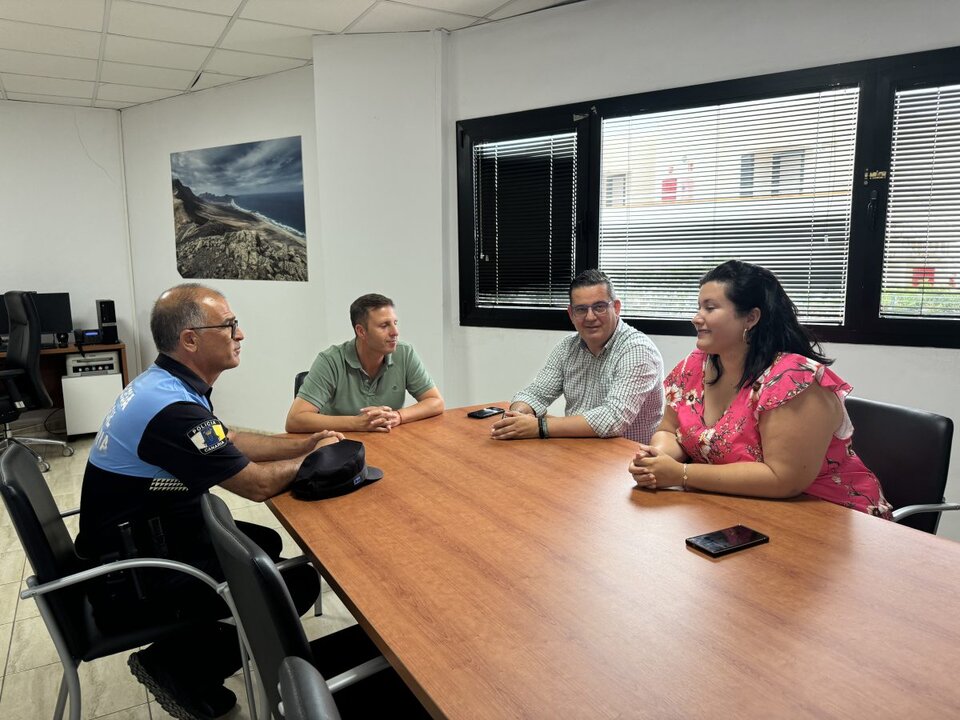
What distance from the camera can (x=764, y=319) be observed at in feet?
6.15

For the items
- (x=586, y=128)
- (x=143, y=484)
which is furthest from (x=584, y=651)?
(x=586, y=128)

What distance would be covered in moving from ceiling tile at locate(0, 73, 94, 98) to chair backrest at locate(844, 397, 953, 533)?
5.68 m

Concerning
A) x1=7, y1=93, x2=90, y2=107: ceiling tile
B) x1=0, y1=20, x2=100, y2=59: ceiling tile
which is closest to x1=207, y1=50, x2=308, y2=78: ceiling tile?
x1=0, y1=20, x2=100, y2=59: ceiling tile

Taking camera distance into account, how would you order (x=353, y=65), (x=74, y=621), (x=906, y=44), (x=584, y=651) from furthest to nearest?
(x=353, y=65) < (x=906, y=44) < (x=74, y=621) < (x=584, y=651)

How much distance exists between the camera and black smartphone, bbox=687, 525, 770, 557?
1382 millimetres

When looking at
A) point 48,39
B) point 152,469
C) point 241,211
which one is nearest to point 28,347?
point 241,211

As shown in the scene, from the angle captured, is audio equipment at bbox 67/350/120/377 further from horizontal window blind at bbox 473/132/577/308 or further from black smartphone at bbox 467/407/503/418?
black smartphone at bbox 467/407/503/418

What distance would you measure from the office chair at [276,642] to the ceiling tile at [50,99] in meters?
5.70

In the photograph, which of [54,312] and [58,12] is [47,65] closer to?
[58,12]

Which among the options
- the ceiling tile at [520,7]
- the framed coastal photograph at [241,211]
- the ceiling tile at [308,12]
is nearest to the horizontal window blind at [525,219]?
the ceiling tile at [520,7]

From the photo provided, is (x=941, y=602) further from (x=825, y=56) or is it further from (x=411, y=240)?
(x=411, y=240)

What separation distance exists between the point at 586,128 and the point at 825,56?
1204mm

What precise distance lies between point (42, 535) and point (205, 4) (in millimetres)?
3084

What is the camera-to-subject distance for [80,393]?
5.39 meters
